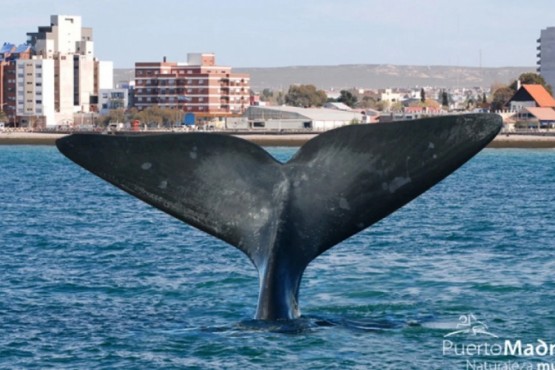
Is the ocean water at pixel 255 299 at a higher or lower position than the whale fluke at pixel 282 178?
lower

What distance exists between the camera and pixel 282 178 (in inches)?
650

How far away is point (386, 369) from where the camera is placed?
1686 centimetres

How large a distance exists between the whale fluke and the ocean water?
1.70m

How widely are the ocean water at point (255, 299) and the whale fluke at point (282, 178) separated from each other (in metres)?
1.70

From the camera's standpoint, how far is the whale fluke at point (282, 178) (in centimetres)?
1559

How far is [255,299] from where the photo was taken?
22594mm

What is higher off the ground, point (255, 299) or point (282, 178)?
point (282, 178)

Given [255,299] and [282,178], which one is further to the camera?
[255,299]

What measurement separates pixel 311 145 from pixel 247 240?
1567mm

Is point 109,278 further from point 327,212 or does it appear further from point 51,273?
point 327,212

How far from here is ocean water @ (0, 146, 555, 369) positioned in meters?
17.7

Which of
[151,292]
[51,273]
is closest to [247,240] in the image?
[151,292]

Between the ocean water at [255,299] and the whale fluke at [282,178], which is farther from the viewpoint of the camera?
the ocean water at [255,299]

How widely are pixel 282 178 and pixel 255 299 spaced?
6418 mm
